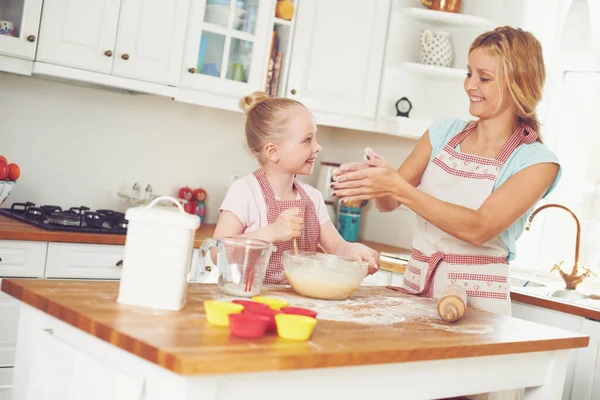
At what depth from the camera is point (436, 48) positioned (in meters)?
3.81

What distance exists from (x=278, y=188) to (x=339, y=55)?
1.56m

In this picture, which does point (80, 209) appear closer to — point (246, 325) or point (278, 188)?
point (278, 188)

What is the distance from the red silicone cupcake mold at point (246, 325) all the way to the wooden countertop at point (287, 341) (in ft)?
0.05

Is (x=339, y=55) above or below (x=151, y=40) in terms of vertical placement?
above

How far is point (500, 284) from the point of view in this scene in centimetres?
230

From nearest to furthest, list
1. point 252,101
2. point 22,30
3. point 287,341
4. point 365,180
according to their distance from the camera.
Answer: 1. point 287,341
2. point 365,180
3. point 252,101
4. point 22,30

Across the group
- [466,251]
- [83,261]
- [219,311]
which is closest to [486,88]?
[466,251]

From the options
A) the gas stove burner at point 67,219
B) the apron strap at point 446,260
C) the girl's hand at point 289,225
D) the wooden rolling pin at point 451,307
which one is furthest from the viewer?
the gas stove burner at point 67,219

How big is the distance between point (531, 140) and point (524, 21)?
1.53 metres

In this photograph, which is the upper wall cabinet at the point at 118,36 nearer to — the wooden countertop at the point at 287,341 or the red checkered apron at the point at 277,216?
the red checkered apron at the point at 277,216

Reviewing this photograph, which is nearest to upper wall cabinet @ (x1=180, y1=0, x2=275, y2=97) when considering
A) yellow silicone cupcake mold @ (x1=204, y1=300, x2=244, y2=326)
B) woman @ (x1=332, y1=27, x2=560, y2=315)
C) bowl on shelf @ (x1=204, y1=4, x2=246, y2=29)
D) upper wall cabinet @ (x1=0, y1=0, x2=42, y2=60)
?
bowl on shelf @ (x1=204, y1=4, x2=246, y2=29)

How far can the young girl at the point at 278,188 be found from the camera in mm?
2203

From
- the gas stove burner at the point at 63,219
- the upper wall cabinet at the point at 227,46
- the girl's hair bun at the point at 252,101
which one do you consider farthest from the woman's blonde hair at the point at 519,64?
the gas stove burner at the point at 63,219

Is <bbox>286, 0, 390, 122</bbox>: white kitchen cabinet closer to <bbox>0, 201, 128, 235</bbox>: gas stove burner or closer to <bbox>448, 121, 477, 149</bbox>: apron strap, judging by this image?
<bbox>0, 201, 128, 235</bbox>: gas stove burner
